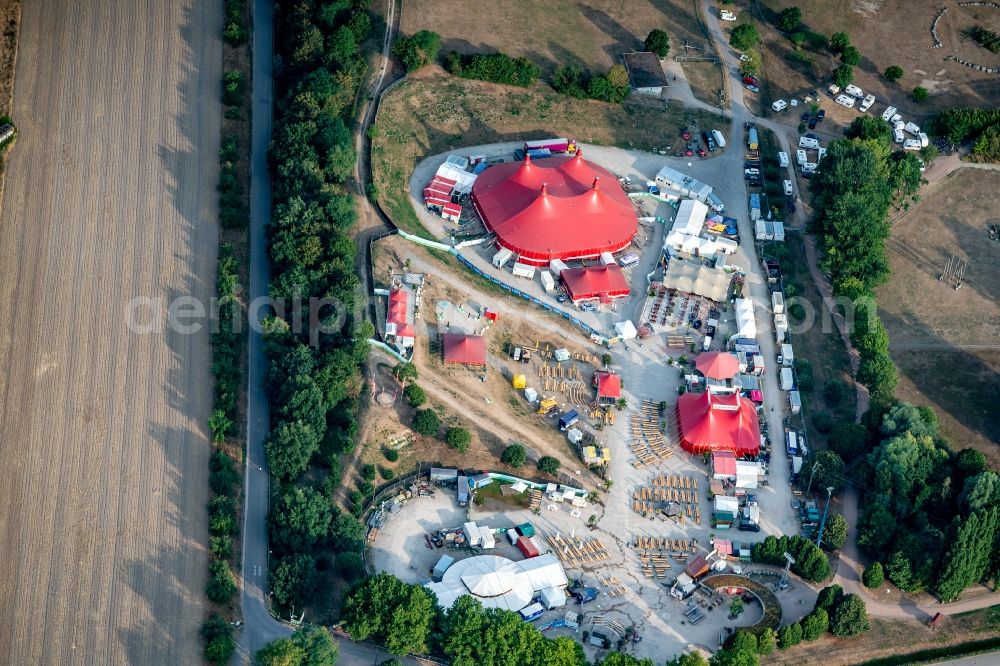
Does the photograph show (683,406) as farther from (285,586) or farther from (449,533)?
(285,586)

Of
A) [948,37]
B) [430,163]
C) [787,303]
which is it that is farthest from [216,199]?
[948,37]

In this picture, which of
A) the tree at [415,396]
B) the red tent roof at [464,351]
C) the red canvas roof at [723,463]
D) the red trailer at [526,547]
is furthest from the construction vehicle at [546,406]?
the red canvas roof at [723,463]

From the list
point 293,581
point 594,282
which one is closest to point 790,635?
point 293,581

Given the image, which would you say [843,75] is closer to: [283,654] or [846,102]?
[846,102]

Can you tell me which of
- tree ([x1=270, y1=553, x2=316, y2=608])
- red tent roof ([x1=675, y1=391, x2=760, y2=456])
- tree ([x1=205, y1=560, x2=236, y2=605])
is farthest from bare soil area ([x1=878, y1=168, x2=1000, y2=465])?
tree ([x1=205, y1=560, x2=236, y2=605])

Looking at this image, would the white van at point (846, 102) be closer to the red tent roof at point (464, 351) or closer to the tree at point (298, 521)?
the red tent roof at point (464, 351)

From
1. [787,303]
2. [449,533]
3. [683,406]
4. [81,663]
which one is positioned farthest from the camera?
[787,303]
